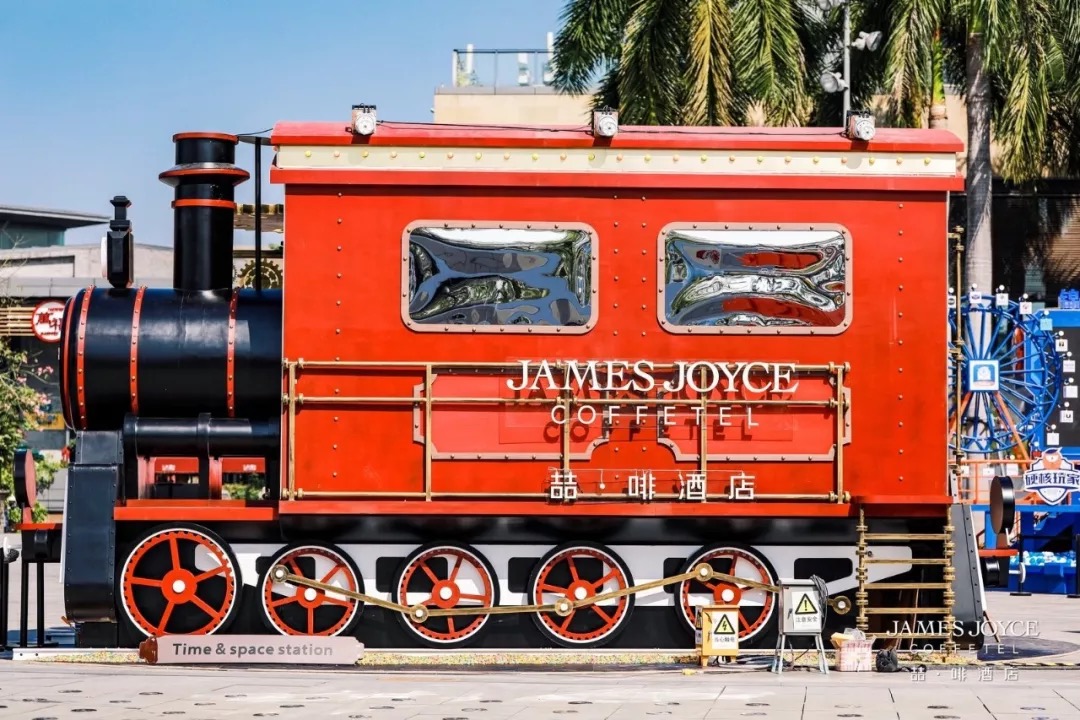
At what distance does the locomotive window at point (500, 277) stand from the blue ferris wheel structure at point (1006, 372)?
17.4m

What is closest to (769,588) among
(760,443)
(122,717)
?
(760,443)

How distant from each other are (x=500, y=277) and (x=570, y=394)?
128cm

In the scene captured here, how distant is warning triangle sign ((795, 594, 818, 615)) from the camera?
48.5 ft

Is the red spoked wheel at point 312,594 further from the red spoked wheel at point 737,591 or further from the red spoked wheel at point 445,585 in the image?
the red spoked wheel at point 737,591

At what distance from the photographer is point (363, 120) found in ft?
50.2

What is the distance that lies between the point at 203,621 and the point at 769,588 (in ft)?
17.4

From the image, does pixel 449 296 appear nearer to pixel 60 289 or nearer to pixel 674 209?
pixel 674 209

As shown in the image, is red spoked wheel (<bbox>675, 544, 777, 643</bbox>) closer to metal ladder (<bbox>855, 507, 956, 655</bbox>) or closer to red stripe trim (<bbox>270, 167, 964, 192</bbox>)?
metal ladder (<bbox>855, 507, 956, 655</bbox>)

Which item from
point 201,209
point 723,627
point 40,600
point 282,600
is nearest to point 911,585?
point 723,627

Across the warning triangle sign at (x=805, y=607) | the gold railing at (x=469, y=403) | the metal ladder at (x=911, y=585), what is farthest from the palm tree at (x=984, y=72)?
the warning triangle sign at (x=805, y=607)

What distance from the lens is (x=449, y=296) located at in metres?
15.4

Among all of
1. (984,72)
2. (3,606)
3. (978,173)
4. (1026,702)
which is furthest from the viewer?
(978,173)

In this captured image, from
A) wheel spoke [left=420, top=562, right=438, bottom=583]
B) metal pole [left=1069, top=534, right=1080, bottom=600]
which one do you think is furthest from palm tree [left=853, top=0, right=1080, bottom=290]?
wheel spoke [left=420, top=562, right=438, bottom=583]

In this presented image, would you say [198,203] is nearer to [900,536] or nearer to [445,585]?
[445,585]
